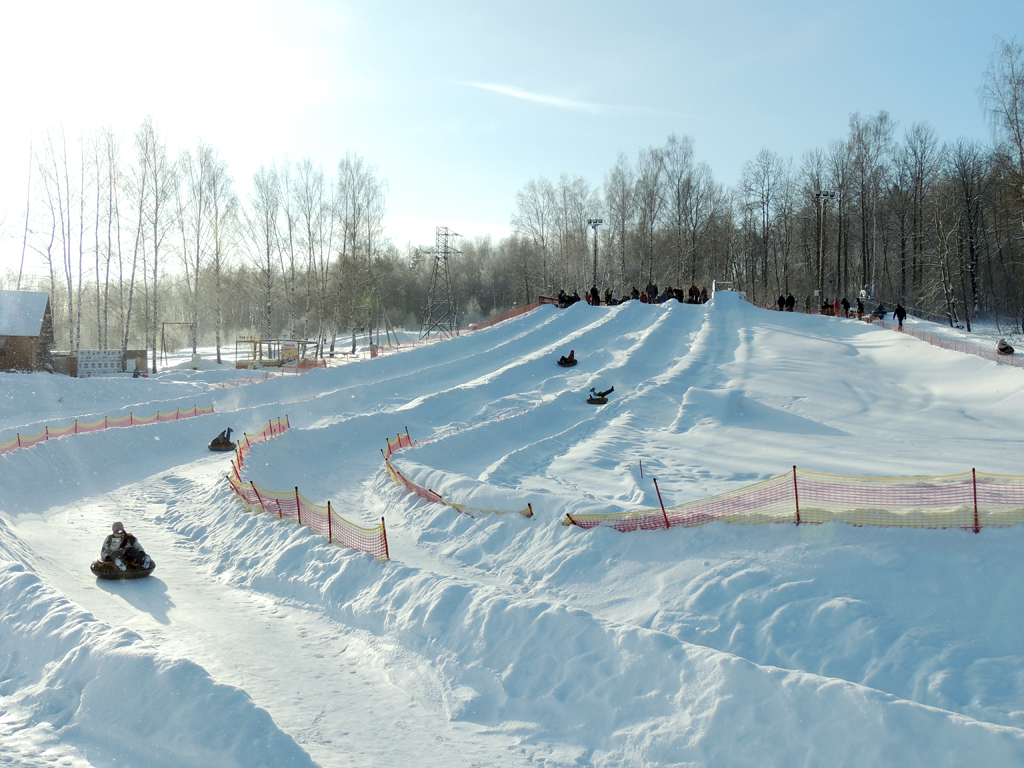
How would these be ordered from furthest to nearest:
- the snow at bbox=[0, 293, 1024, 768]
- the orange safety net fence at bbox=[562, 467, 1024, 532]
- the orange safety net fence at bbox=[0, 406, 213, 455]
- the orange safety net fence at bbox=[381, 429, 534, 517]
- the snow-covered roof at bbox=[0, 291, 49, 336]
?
1. the snow-covered roof at bbox=[0, 291, 49, 336]
2. the orange safety net fence at bbox=[0, 406, 213, 455]
3. the orange safety net fence at bbox=[381, 429, 534, 517]
4. the orange safety net fence at bbox=[562, 467, 1024, 532]
5. the snow at bbox=[0, 293, 1024, 768]

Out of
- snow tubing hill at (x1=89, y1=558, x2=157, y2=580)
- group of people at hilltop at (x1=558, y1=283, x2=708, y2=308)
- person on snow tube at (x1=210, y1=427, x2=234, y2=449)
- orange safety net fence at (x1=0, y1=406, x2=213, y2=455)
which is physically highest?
group of people at hilltop at (x1=558, y1=283, x2=708, y2=308)

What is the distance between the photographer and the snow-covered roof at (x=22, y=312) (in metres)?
32.7

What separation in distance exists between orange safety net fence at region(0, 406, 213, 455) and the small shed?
1432 centimetres

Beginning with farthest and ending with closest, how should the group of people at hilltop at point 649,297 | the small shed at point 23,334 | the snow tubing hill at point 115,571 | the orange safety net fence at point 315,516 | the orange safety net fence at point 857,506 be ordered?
the group of people at hilltop at point 649,297 < the small shed at point 23,334 < the orange safety net fence at point 315,516 < the snow tubing hill at point 115,571 < the orange safety net fence at point 857,506

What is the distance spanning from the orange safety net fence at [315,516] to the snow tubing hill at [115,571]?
8.30 ft

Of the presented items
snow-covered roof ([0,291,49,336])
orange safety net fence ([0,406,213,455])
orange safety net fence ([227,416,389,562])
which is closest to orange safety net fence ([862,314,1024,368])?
orange safety net fence ([227,416,389,562])

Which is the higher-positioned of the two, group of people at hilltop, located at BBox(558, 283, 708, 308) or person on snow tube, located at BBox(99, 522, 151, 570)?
group of people at hilltop, located at BBox(558, 283, 708, 308)

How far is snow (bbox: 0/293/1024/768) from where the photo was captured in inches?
226

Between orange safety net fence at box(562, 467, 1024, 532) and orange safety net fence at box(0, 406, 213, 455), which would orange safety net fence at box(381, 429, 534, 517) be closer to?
orange safety net fence at box(562, 467, 1024, 532)


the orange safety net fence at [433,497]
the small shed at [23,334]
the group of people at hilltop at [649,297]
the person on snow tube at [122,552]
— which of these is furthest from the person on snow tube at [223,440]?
the group of people at hilltop at [649,297]

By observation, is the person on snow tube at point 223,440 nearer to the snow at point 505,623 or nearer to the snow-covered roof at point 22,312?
the snow at point 505,623

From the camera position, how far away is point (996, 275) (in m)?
54.7

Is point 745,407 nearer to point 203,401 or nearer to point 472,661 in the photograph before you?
point 472,661

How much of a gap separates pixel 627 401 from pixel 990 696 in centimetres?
1804
